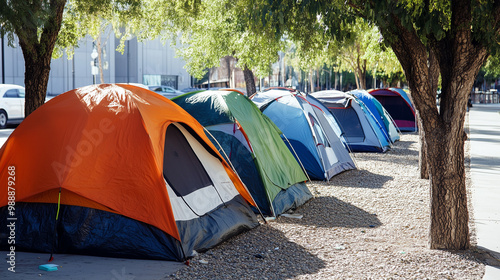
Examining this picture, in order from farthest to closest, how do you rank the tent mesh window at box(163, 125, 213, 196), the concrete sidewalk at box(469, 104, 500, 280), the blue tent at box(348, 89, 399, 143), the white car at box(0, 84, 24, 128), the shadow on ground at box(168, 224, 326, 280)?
the white car at box(0, 84, 24, 128) → the blue tent at box(348, 89, 399, 143) → the concrete sidewalk at box(469, 104, 500, 280) → the tent mesh window at box(163, 125, 213, 196) → the shadow on ground at box(168, 224, 326, 280)

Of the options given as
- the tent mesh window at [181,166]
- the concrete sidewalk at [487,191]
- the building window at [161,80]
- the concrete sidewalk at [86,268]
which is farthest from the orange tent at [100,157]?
the building window at [161,80]

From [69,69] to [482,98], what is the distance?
133ft

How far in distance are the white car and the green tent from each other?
45.8ft

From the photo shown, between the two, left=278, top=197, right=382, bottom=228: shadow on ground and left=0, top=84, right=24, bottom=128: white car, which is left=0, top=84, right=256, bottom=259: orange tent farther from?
left=0, top=84, right=24, bottom=128: white car

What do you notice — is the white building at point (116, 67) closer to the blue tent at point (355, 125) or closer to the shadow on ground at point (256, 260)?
the blue tent at point (355, 125)

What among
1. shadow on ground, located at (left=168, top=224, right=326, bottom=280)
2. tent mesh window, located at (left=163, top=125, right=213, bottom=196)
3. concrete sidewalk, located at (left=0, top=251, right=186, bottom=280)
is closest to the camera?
concrete sidewalk, located at (left=0, top=251, right=186, bottom=280)

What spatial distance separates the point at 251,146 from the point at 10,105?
610 inches

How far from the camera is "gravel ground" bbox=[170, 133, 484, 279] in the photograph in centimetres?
552

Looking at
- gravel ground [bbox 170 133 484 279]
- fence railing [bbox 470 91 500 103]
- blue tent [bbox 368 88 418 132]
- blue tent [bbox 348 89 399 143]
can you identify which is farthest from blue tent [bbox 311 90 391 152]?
fence railing [bbox 470 91 500 103]

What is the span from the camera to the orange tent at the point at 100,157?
5.82 metres

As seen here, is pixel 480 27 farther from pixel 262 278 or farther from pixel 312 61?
pixel 312 61

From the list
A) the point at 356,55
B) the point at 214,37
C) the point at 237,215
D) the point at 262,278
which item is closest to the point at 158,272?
the point at 262,278

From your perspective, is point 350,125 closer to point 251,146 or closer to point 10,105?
point 251,146

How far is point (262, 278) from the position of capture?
531 cm
